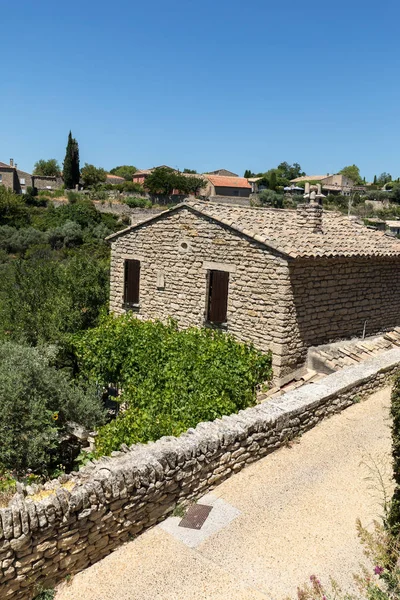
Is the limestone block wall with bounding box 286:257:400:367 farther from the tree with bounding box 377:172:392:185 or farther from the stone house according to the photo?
the tree with bounding box 377:172:392:185

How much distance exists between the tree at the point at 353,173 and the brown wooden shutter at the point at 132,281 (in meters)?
109

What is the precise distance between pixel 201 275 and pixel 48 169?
77.9 m

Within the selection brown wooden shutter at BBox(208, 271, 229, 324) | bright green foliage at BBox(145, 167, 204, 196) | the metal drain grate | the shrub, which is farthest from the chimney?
bright green foliage at BBox(145, 167, 204, 196)

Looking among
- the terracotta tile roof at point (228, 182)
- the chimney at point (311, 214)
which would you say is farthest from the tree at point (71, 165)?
→ the chimney at point (311, 214)

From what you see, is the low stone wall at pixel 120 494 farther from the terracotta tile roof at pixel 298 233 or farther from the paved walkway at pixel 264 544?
the terracotta tile roof at pixel 298 233

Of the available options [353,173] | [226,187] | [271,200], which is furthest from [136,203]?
[353,173]

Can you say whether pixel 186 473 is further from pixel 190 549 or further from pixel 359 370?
pixel 359 370

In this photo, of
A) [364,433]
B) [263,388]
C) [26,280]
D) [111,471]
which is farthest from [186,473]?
[26,280]

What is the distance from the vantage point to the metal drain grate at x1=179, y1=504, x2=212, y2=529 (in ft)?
18.2

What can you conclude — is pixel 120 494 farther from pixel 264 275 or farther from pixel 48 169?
pixel 48 169

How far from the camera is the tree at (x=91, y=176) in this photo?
71.6 meters

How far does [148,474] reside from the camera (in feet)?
17.5

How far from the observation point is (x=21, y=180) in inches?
2746

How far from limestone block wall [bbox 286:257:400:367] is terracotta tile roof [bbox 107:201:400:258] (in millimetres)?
254
